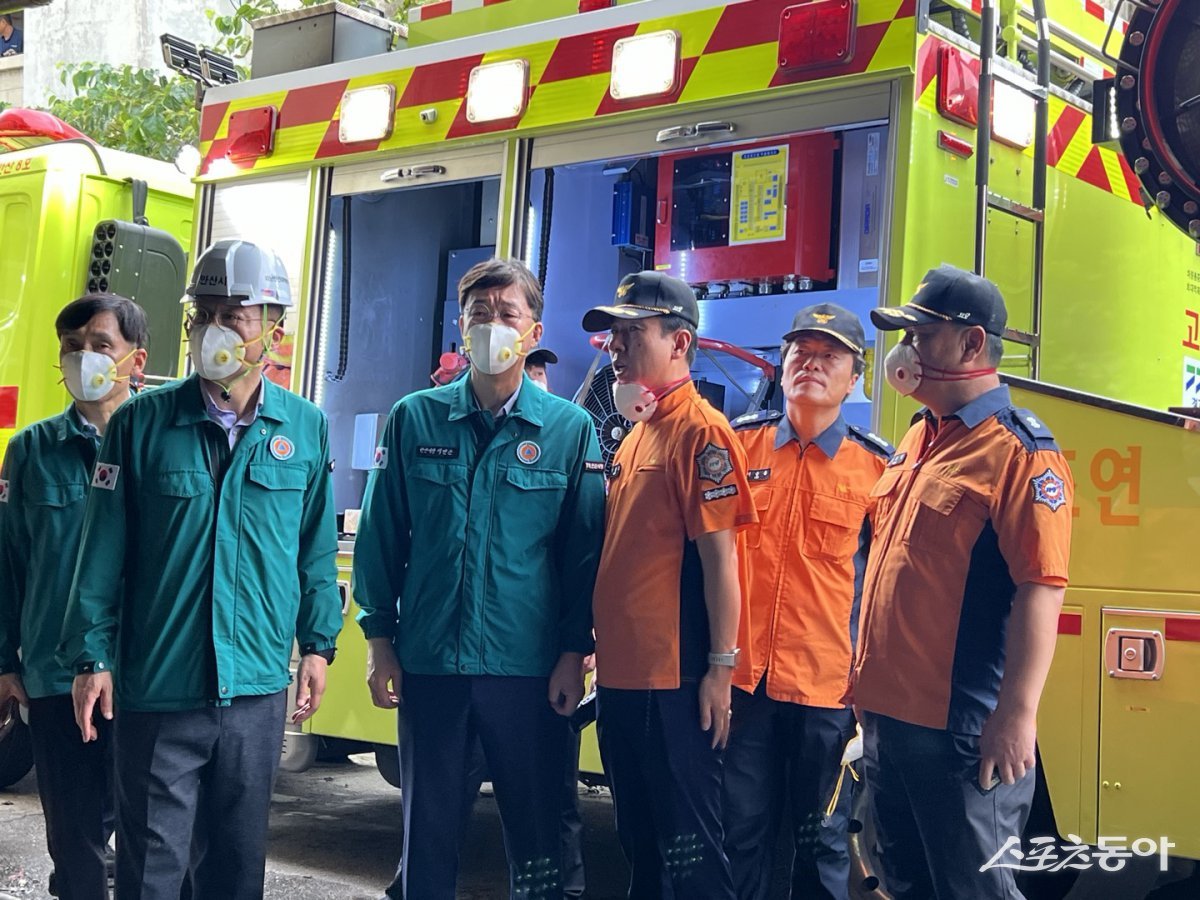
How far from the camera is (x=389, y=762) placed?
18.2 feet

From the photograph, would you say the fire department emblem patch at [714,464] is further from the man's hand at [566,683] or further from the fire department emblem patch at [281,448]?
the fire department emblem patch at [281,448]

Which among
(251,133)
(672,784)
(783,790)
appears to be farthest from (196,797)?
(251,133)

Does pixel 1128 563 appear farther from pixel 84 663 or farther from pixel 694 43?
pixel 84 663

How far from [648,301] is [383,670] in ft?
3.77

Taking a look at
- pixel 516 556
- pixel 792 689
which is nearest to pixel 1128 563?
pixel 792 689

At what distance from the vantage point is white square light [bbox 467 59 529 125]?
17.1 feet

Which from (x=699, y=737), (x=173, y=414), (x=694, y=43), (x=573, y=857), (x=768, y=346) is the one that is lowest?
(x=573, y=857)

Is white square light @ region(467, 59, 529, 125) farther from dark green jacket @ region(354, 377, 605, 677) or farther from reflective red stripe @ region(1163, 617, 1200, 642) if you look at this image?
reflective red stripe @ region(1163, 617, 1200, 642)

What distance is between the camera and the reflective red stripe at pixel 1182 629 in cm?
381

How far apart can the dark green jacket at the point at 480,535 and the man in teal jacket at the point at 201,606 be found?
226mm

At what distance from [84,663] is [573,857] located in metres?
1.87

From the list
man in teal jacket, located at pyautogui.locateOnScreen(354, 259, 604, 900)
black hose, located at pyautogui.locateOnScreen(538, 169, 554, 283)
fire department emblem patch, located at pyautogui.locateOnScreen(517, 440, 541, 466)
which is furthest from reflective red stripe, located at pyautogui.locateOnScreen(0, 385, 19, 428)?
fire department emblem patch, located at pyautogui.locateOnScreen(517, 440, 541, 466)

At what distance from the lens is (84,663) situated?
3.47 meters

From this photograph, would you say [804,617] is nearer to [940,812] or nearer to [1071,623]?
[1071,623]
